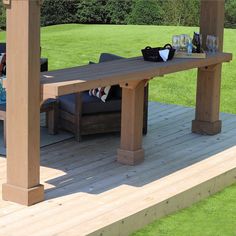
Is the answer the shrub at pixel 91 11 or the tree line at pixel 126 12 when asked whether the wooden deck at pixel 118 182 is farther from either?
the shrub at pixel 91 11

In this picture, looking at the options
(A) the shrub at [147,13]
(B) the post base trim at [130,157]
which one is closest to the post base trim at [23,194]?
(B) the post base trim at [130,157]

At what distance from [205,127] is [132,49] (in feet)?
27.1

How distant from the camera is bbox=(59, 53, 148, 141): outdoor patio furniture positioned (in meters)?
6.19

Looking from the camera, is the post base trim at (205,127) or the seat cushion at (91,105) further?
the post base trim at (205,127)

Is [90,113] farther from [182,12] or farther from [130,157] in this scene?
[182,12]

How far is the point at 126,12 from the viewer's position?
24891 millimetres

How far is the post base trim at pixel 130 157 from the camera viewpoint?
18.4 ft

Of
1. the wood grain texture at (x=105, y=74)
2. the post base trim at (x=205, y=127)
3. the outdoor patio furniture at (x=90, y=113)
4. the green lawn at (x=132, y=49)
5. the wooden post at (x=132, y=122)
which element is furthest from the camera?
the green lawn at (x=132, y=49)

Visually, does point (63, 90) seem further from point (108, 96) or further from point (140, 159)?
point (108, 96)

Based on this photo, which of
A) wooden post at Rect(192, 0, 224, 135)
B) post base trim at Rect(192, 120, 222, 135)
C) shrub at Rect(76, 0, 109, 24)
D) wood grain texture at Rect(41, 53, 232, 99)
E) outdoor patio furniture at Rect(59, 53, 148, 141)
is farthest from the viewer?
shrub at Rect(76, 0, 109, 24)

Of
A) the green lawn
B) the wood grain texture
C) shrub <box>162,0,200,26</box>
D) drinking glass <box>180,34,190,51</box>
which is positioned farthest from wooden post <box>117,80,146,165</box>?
shrub <box>162,0,200,26</box>

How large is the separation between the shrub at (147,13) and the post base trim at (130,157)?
18147mm

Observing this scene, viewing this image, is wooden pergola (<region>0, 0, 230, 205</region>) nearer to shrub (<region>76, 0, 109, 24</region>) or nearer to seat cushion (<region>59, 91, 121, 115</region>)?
seat cushion (<region>59, 91, 121, 115</region>)

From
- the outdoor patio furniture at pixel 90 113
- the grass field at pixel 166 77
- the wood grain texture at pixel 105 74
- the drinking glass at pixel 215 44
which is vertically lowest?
the grass field at pixel 166 77
